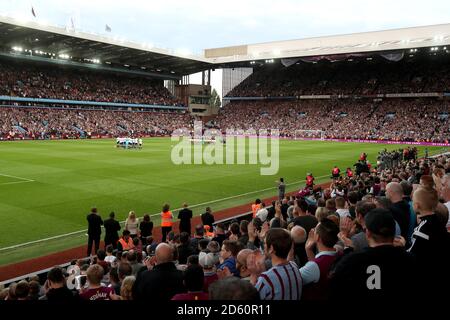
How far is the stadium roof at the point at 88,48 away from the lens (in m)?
54.3

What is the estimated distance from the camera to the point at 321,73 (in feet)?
277

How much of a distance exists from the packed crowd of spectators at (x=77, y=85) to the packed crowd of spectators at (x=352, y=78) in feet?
65.9

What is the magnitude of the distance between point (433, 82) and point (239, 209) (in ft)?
219

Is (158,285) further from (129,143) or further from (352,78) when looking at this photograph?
(352,78)

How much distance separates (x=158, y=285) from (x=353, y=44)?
78120 millimetres

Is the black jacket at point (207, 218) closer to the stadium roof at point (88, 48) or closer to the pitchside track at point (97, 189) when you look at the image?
the pitchside track at point (97, 189)

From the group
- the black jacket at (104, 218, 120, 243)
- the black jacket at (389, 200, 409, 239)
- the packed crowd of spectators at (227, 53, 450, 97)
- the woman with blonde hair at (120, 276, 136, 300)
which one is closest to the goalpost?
the packed crowd of spectators at (227, 53, 450, 97)

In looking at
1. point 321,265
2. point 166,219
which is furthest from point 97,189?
point 321,265

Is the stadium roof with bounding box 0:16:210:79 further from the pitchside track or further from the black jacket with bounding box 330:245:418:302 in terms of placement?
the black jacket with bounding box 330:245:418:302

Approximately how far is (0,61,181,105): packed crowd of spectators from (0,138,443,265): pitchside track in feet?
121

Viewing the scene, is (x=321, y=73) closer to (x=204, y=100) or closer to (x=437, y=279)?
(x=204, y=100)

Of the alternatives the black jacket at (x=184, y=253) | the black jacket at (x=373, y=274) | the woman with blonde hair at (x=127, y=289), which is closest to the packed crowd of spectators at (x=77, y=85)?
the black jacket at (x=184, y=253)

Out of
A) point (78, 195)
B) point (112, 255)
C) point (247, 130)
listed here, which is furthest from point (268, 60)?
point (112, 255)

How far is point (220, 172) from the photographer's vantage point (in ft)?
82.9
